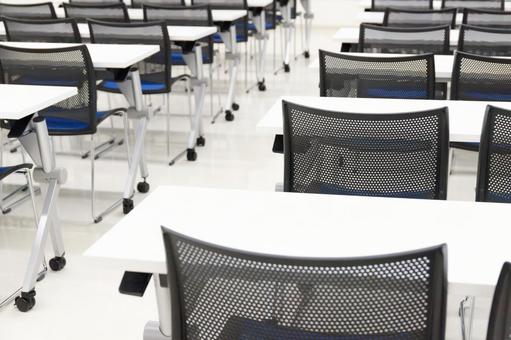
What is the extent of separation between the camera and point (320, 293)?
49.8 inches

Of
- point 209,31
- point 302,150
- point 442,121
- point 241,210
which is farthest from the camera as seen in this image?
A: point 209,31

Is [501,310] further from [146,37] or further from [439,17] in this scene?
[439,17]

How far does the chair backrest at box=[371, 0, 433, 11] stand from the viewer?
238 inches

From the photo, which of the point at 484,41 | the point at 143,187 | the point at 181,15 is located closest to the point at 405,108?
the point at 484,41

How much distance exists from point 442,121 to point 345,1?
9725mm

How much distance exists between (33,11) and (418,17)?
3002 millimetres

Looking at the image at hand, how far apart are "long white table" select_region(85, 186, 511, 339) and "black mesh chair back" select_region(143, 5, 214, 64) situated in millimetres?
3579

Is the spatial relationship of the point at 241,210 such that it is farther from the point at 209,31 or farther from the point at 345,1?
the point at 345,1

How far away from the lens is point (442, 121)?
2268mm

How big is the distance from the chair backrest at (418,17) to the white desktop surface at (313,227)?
10.5 ft

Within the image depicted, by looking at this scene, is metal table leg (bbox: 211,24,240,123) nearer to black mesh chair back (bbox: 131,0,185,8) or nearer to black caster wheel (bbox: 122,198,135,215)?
black mesh chair back (bbox: 131,0,185,8)

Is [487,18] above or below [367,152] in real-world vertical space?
above

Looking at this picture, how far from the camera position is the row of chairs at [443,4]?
5.96 meters

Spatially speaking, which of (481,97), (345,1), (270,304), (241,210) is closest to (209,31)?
(481,97)
